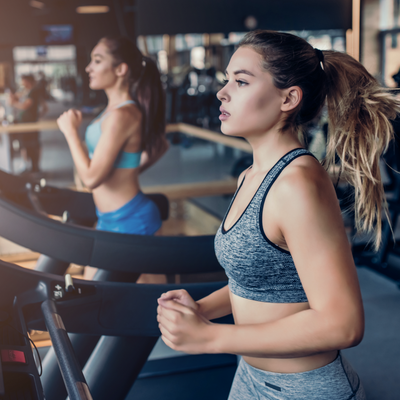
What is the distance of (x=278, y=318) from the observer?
35.7 inches

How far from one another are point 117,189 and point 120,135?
247mm

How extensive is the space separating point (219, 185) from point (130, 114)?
1583 millimetres

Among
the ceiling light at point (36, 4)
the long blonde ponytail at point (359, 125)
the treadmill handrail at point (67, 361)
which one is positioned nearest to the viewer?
the treadmill handrail at point (67, 361)

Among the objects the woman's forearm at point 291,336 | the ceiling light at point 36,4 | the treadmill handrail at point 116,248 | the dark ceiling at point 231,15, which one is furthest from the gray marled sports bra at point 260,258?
the ceiling light at point 36,4

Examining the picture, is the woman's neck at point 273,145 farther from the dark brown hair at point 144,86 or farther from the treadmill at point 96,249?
the dark brown hair at point 144,86

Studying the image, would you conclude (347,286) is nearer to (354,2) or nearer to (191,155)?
(354,2)

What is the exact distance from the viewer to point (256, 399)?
968mm

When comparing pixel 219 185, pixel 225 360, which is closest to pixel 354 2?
pixel 219 185

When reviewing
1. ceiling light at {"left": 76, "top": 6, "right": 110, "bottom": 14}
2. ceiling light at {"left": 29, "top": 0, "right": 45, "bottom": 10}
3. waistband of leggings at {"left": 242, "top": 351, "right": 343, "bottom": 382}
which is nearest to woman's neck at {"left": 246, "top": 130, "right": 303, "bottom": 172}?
waistband of leggings at {"left": 242, "top": 351, "right": 343, "bottom": 382}

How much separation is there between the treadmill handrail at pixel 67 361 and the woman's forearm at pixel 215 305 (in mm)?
305

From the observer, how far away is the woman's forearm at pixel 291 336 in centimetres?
74

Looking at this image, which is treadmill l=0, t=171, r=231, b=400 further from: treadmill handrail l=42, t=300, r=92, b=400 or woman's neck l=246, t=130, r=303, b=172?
woman's neck l=246, t=130, r=303, b=172

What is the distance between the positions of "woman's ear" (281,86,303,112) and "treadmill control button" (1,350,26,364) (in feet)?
2.09

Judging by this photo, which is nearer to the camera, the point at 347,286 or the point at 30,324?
the point at 347,286
